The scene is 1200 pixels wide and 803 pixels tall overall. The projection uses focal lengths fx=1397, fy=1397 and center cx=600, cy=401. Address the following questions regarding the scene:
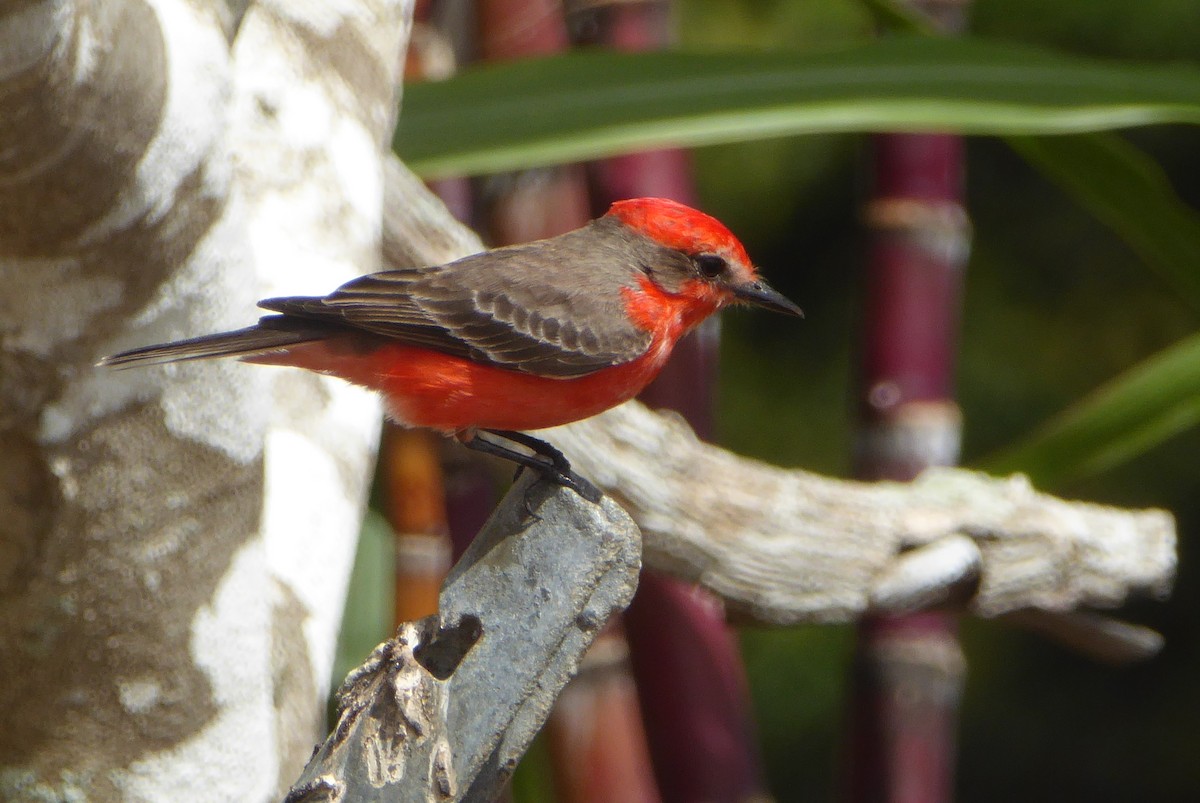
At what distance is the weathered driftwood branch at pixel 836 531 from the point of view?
2387 millimetres

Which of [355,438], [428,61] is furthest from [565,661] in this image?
[428,61]

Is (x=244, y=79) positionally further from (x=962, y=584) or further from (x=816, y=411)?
(x=816, y=411)

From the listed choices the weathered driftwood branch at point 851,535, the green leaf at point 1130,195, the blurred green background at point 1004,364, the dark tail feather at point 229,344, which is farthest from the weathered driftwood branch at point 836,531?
the blurred green background at point 1004,364

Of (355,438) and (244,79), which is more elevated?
(244,79)

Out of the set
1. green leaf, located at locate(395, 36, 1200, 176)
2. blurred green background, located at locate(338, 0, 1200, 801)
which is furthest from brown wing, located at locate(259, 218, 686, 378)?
blurred green background, located at locate(338, 0, 1200, 801)

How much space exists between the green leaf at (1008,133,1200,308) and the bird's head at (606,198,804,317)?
90cm

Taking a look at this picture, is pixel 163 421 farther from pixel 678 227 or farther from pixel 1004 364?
pixel 1004 364

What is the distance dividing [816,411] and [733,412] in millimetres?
289

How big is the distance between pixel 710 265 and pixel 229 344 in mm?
859

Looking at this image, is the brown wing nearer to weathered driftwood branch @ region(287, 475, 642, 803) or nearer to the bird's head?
the bird's head

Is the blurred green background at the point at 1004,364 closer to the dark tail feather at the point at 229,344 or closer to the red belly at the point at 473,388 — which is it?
the red belly at the point at 473,388

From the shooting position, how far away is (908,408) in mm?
2957

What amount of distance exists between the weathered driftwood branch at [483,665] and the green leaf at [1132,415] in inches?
58.9

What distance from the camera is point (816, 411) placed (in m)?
4.87
